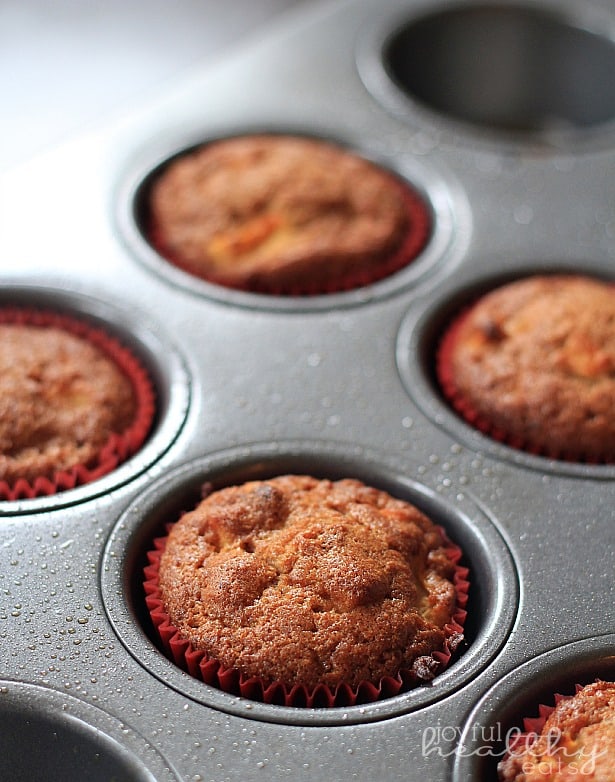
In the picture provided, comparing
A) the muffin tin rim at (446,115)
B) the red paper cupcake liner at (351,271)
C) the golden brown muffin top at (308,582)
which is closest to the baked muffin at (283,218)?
the red paper cupcake liner at (351,271)

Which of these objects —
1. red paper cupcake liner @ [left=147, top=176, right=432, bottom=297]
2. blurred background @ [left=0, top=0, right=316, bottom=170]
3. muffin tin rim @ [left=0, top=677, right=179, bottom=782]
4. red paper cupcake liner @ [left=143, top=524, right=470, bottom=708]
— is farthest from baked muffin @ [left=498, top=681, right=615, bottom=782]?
blurred background @ [left=0, top=0, right=316, bottom=170]

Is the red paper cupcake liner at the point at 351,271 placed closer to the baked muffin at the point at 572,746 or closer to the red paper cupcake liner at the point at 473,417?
the red paper cupcake liner at the point at 473,417

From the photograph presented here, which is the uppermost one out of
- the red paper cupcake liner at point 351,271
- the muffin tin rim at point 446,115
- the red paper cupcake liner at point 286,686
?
the muffin tin rim at point 446,115

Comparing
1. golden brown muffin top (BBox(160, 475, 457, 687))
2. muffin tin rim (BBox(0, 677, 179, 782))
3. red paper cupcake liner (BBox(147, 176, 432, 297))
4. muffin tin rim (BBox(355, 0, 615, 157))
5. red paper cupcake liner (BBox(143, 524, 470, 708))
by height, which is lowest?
muffin tin rim (BBox(0, 677, 179, 782))

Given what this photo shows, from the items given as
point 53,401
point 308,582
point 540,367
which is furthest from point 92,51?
point 308,582

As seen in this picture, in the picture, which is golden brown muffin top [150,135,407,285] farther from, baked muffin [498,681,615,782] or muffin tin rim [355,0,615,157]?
baked muffin [498,681,615,782]

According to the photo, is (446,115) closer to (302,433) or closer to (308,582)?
(302,433)
